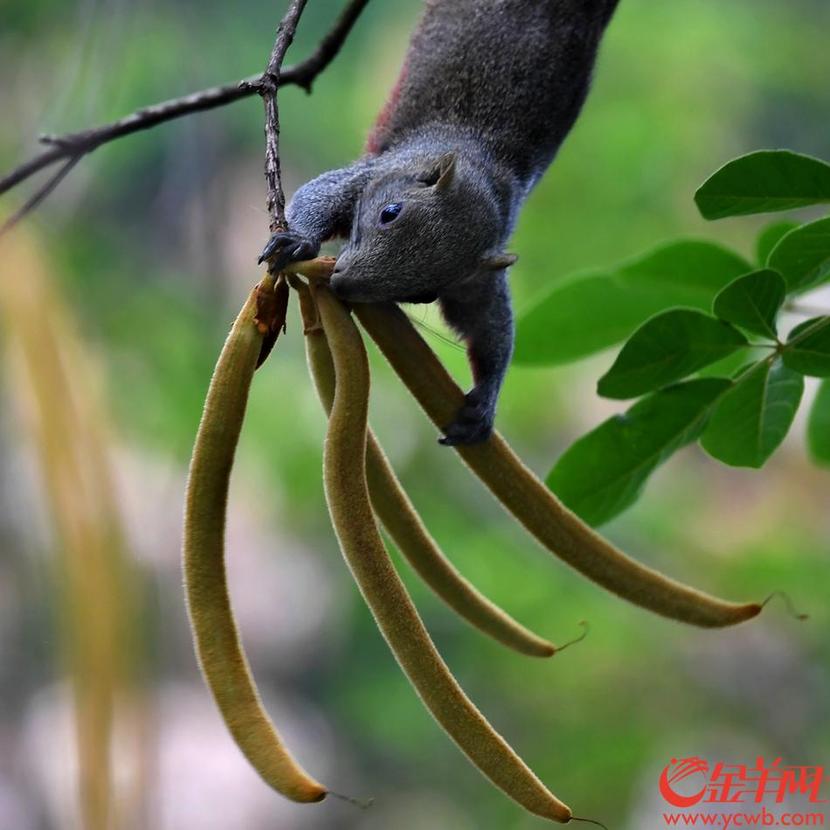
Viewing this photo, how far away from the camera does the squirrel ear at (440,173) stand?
1.32m

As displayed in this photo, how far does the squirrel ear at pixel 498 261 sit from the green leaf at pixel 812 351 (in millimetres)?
358

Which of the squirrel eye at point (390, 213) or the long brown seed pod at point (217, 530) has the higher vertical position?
the squirrel eye at point (390, 213)

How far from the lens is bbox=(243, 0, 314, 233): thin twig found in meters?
0.91

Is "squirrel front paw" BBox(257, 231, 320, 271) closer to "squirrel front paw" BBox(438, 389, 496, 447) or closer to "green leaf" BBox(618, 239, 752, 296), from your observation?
"squirrel front paw" BBox(438, 389, 496, 447)

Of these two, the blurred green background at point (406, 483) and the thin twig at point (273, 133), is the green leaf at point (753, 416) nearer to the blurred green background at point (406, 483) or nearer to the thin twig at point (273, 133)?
the thin twig at point (273, 133)

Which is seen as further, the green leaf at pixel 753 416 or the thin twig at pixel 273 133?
the green leaf at pixel 753 416

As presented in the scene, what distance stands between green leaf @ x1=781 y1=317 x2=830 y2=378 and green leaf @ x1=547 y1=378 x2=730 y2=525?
0.06 metres

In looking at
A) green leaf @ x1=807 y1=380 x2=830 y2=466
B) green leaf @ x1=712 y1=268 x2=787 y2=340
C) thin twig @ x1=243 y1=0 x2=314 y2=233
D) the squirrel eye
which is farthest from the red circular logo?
thin twig @ x1=243 y1=0 x2=314 y2=233

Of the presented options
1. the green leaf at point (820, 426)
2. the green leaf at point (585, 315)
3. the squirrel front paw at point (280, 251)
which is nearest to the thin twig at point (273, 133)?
the squirrel front paw at point (280, 251)

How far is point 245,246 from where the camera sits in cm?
429

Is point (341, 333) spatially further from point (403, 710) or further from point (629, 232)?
point (403, 710)

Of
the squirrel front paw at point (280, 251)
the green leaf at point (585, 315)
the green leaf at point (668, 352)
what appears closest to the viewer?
the squirrel front paw at point (280, 251)

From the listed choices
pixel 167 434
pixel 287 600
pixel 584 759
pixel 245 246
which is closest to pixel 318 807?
pixel 287 600

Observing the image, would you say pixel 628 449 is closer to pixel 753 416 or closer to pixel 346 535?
pixel 753 416
